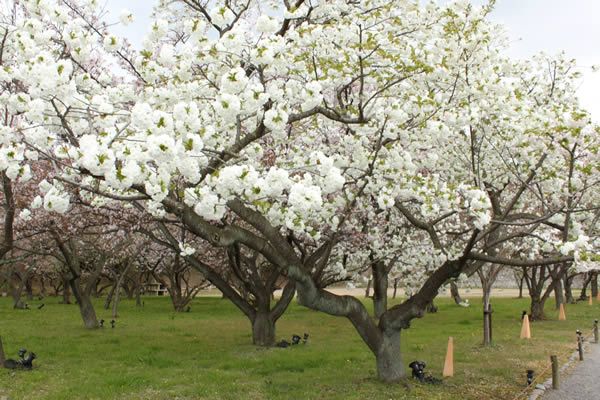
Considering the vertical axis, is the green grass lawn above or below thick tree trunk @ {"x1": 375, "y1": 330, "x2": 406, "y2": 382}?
below

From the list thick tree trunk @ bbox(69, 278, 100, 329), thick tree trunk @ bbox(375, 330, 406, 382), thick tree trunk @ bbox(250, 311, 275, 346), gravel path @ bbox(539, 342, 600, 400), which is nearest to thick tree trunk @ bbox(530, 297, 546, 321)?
gravel path @ bbox(539, 342, 600, 400)

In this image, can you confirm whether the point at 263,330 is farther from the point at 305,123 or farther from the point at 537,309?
the point at 537,309

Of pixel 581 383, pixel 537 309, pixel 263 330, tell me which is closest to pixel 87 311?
pixel 263 330

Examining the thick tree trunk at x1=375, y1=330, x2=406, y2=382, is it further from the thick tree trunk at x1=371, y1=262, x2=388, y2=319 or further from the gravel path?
the thick tree trunk at x1=371, y1=262, x2=388, y2=319

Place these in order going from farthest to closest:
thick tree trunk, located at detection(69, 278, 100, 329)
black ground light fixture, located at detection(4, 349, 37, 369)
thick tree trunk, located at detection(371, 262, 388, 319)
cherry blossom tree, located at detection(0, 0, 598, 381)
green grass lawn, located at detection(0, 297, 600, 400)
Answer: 1. thick tree trunk, located at detection(69, 278, 100, 329)
2. thick tree trunk, located at detection(371, 262, 388, 319)
3. black ground light fixture, located at detection(4, 349, 37, 369)
4. green grass lawn, located at detection(0, 297, 600, 400)
5. cherry blossom tree, located at detection(0, 0, 598, 381)

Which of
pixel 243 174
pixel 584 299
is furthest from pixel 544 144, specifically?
pixel 584 299

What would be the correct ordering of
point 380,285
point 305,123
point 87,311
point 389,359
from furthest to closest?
point 87,311
point 380,285
point 305,123
point 389,359

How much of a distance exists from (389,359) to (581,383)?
14.2 feet

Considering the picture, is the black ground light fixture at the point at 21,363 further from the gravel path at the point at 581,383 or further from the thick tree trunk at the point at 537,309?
the thick tree trunk at the point at 537,309

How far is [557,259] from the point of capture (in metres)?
6.35

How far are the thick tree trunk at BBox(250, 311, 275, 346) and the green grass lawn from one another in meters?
0.40

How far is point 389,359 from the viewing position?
29.1 ft

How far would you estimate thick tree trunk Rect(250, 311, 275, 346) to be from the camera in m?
13.4

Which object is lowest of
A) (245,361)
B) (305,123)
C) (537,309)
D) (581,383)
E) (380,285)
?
(581,383)
